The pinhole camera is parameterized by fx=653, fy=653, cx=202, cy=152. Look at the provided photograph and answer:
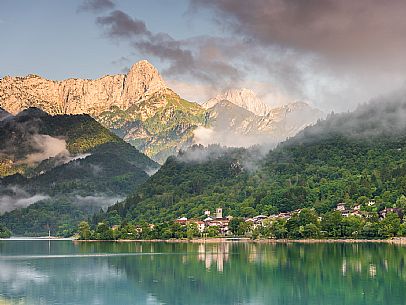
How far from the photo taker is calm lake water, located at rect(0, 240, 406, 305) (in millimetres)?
57750

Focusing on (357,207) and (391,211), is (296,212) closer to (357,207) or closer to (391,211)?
(357,207)

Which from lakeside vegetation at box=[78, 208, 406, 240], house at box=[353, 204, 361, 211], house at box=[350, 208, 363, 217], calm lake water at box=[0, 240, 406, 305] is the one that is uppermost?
house at box=[353, 204, 361, 211]

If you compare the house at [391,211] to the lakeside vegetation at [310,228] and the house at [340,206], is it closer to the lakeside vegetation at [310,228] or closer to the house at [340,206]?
the lakeside vegetation at [310,228]

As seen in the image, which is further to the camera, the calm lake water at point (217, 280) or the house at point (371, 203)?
the house at point (371, 203)

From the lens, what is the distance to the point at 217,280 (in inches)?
2783

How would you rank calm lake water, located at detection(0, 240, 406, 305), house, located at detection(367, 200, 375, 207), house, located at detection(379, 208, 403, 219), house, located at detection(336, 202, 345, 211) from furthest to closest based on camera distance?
house, located at detection(336, 202, 345, 211), house, located at detection(367, 200, 375, 207), house, located at detection(379, 208, 403, 219), calm lake water, located at detection(0, 240, 406, 305)

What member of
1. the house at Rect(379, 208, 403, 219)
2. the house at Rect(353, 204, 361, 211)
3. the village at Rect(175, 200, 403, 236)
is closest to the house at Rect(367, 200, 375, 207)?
the village at Rect(175, 200, 403, 236)

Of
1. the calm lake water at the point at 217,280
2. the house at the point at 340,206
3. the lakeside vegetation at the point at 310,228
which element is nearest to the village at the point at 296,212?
the house at the point at 340,206

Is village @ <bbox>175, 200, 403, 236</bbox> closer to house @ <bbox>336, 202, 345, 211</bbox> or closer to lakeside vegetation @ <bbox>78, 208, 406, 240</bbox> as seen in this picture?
house @ <bbox>336, 202, 345, 211</bbox>

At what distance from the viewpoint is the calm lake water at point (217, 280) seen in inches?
2274

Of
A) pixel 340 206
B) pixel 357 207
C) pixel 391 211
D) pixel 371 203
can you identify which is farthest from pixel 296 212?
pixel 391 211

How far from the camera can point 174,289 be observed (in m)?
64.6

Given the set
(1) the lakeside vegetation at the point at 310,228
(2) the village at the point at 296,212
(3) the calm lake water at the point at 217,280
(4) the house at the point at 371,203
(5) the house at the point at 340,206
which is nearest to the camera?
(3) the calm lake water at the point at 217,280

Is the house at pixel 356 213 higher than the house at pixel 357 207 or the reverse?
Result: the reverse
